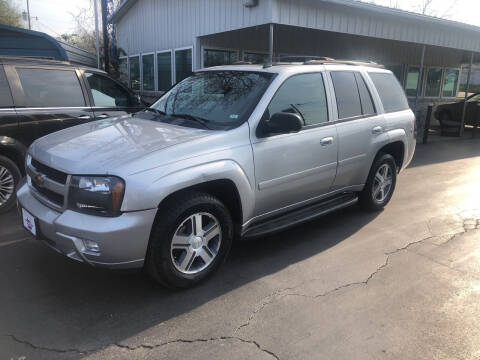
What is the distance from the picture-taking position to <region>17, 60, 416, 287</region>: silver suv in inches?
110

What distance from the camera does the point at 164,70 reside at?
12.3 metres

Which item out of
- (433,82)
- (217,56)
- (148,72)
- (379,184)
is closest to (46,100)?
(379,184)

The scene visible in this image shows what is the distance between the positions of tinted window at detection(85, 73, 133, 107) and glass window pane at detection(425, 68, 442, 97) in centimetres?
1542

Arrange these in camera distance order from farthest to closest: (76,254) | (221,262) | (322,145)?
(322,145) < (221,262) < (76,254)

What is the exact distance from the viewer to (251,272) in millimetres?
3689

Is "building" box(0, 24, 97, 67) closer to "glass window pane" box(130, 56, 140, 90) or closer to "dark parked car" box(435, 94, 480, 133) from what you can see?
"glass window pane" box(130, 56, 140, 90)

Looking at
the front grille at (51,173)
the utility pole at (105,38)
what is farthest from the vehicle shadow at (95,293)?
the utility pole at (105,38)

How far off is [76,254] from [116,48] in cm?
1305

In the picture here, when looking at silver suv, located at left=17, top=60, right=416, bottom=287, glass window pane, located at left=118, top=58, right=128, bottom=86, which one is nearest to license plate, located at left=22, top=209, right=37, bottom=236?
silver suv, located at left=17, top=60, right=416, bottom=287

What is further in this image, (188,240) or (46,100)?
(46,100)

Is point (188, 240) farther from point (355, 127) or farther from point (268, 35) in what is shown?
point (268, 35)

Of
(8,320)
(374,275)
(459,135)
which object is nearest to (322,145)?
(374,275)

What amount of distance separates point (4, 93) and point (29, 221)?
7.87 feet

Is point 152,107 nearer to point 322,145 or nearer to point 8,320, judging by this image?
point 322,145
